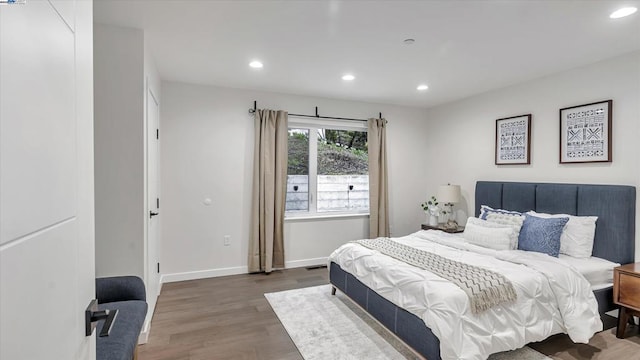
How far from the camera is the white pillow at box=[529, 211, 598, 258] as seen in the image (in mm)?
3123

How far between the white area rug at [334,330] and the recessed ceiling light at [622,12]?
2.58m

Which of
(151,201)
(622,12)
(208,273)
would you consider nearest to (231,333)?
(151,201)

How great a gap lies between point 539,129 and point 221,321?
4106 mm

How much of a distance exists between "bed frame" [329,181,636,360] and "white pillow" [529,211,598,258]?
0.08 meters

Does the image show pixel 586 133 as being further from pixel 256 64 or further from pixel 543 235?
pixel 256 64

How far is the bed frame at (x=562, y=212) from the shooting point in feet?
7.59

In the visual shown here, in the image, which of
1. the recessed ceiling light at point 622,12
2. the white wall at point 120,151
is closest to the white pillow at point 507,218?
the recessed ceiling light at point 622,12

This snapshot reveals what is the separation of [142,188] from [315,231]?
2.75 metres

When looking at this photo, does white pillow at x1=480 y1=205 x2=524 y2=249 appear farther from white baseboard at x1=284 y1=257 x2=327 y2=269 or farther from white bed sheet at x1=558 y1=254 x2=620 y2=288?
white baseboard at x1=284 y1=257 x2=327 y2=269

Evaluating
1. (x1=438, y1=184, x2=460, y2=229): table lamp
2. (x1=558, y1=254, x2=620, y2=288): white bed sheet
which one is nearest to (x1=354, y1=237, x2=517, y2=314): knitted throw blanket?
(x1=558, y1=254, x2=620, y2=288): white bed sheet

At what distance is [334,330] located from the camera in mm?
2832

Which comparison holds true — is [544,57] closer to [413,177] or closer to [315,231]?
[413,177]

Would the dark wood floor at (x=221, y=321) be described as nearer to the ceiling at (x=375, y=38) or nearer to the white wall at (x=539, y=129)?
the ceiling at (x=375, y=38)

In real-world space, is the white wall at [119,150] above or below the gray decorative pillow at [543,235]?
above
